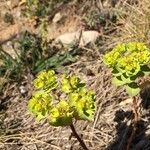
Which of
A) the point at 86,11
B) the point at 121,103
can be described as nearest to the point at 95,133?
the point at 121,103

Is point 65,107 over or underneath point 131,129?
over

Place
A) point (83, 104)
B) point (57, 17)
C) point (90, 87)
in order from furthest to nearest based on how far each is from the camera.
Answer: point (57, 17)
point (90, 87)
point (83, 104)

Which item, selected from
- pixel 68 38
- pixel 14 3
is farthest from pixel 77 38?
pixel 14 3

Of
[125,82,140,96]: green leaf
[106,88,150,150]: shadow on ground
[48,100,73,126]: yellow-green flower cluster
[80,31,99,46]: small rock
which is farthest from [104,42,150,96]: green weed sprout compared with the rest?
[80,31,99,46]: small rock

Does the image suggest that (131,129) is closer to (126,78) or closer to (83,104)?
(126,78)

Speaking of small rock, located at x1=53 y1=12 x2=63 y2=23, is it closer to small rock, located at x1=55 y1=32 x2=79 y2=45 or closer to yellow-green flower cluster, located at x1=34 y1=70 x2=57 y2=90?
small rock, located at x1=55 y1=32 x2=79 y2=45

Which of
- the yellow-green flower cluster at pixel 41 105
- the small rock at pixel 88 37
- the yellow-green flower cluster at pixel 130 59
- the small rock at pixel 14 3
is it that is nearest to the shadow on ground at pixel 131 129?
the yellow-green flower cluster at pixel 130 59

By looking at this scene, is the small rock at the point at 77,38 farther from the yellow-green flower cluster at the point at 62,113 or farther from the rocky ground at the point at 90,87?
the yellow-green flower cluster at the point at 62,113
